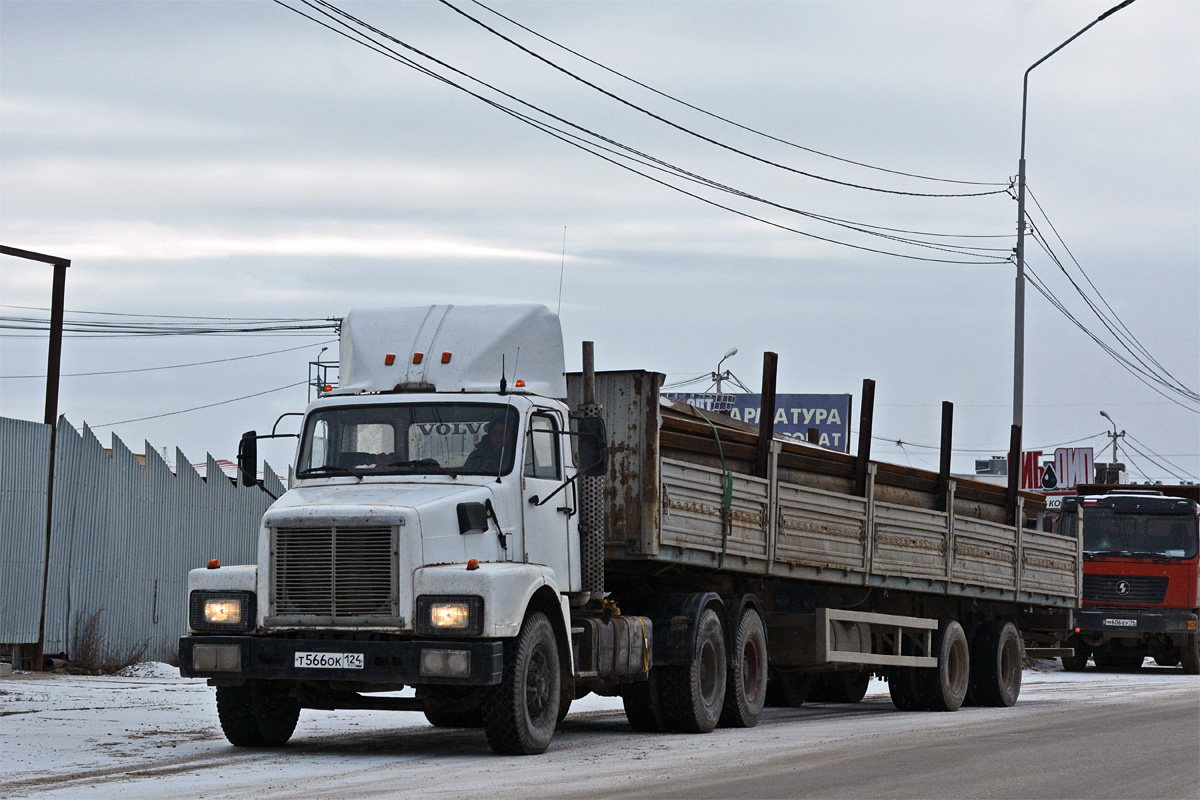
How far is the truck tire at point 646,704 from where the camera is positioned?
1412 centimetres

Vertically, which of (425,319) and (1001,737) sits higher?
(425,319)

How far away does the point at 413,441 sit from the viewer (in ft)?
39.8

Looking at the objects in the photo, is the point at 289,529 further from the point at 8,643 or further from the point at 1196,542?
the point at 1196,542

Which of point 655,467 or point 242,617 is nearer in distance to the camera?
point 242,617

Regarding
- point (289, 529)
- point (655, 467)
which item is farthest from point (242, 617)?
point (655, 467)

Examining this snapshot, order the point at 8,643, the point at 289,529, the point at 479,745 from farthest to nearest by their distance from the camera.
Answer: the point at 8,643, the point at 479,745, the point at 289,529

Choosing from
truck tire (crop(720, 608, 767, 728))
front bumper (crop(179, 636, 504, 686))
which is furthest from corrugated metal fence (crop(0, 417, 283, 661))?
truck tire (crop(720, 608, 767, 728))

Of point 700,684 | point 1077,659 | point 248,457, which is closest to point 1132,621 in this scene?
point 1077,659

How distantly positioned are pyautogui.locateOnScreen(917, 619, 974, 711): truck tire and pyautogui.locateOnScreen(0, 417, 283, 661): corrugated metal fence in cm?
919

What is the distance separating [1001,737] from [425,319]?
6.05m

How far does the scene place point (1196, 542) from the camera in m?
30.4

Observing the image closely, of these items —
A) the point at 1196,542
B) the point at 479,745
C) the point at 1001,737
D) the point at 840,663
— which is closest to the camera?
the point at 479,745

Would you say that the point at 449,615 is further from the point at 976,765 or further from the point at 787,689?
the point at 787,689

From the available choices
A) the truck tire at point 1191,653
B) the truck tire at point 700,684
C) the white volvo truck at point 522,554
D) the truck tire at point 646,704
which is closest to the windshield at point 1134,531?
the truck tire at point 1191,653
